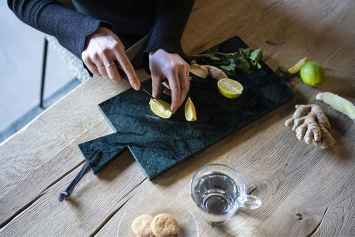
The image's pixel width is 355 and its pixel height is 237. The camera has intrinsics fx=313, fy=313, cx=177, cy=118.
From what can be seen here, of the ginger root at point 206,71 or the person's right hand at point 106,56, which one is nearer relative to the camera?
the person's right hand at point 106,56

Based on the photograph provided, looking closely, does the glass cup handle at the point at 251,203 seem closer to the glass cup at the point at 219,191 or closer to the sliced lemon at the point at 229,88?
the glass cup at the point at 219,191

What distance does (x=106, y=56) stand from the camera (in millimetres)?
1020

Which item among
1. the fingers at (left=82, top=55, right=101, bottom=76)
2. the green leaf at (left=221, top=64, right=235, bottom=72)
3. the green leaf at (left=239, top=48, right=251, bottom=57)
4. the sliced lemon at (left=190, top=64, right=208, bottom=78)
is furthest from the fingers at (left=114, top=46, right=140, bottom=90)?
the green leaf at (left=239, top=48, right=251, bottom=57)

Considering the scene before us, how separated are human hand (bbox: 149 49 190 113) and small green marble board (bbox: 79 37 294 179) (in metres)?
0.04

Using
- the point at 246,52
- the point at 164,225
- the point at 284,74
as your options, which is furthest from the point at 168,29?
the point at 164,225

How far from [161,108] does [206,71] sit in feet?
0.75

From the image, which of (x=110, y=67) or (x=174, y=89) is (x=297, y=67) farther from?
(x=110, y=67)

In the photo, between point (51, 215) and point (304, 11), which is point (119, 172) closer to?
point (51, 215)

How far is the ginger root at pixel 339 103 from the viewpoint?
1.04 metres

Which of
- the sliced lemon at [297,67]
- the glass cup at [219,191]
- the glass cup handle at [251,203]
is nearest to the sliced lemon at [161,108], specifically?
the glass cup at [219,191]

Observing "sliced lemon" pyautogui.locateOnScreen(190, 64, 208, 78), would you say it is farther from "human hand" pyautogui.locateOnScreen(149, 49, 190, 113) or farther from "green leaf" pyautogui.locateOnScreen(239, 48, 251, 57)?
"green leaf" pyautogui.locateOnScreen(239, 48, 251, 57)

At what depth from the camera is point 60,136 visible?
99 cm

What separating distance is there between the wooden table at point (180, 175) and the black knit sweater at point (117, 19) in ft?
0.59

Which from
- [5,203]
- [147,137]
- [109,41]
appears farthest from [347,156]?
[5,203]
